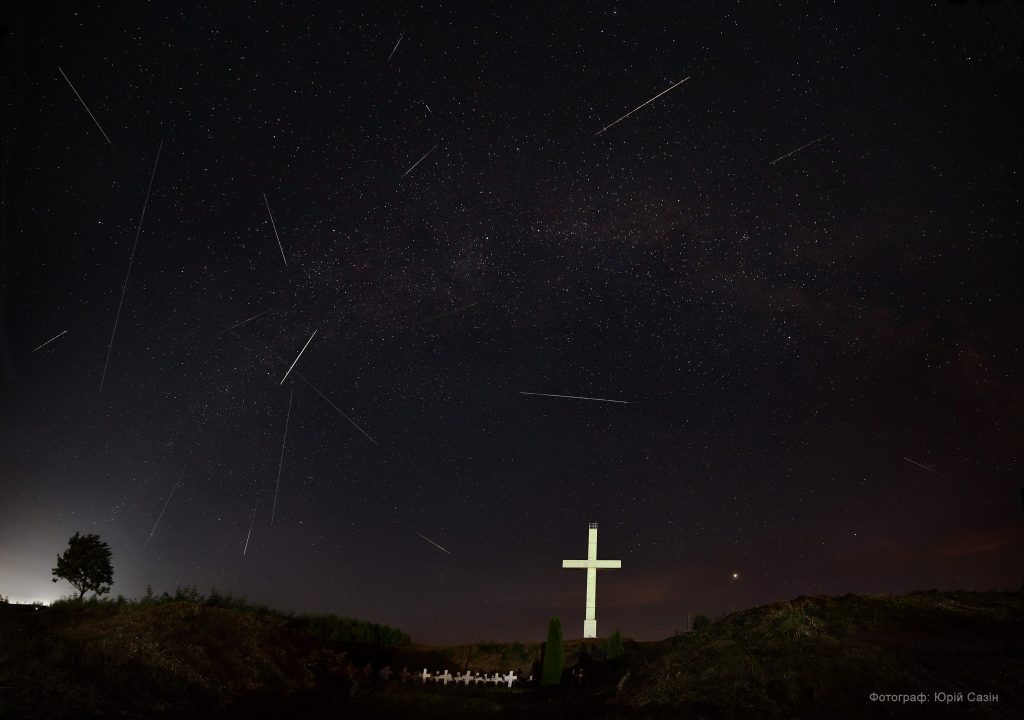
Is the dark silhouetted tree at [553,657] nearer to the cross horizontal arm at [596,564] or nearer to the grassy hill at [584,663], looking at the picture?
the grassy hill at [584,663]

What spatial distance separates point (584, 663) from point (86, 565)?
3103 centimetres

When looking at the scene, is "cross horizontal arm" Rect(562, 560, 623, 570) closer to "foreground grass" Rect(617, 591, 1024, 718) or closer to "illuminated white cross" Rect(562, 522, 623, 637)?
"illuminated white cross" Rect(562, 522, 623, 637)

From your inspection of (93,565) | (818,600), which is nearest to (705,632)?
(818,600)

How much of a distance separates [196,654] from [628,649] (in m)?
18.5

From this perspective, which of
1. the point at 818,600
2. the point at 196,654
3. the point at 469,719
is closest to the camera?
the point at 469,719

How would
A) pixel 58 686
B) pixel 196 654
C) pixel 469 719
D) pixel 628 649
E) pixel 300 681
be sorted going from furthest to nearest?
pixel 628 649, pixel 300 681, pixel 196 654, pixel 469 719, pixel 58 686

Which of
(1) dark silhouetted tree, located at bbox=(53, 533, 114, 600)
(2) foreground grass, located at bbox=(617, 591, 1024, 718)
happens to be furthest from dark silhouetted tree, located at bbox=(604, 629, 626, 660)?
(1) dark silhouetted tree, located at bbox=(53, 533, 114, 600)

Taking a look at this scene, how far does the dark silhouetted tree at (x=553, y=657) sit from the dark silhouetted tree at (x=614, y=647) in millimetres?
3431

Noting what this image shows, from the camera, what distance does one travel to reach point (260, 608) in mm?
30016

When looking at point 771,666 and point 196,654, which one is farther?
point 196,654

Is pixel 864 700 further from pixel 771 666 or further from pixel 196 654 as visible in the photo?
pixel 196 654

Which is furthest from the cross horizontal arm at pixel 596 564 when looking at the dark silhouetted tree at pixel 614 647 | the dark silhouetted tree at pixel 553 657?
the dark silhouetted tree at pixel 553 657

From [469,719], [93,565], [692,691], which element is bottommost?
[469,719]

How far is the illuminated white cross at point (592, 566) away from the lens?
3678 centimetres
